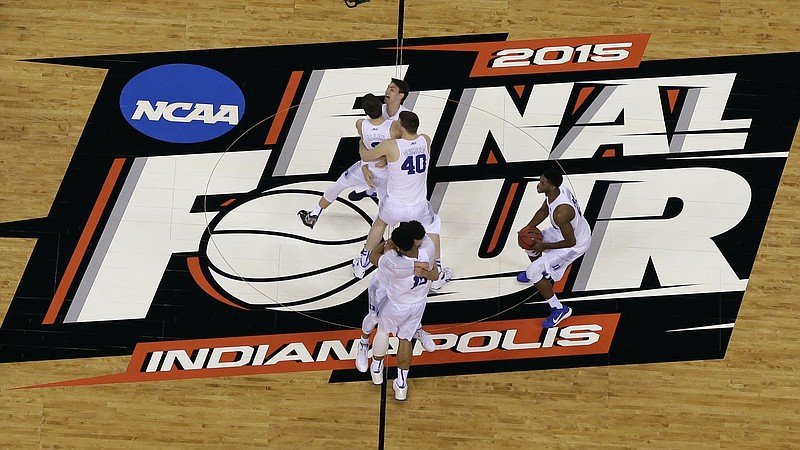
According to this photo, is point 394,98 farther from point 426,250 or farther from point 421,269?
point 421,269

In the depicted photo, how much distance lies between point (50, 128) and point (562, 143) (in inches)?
199

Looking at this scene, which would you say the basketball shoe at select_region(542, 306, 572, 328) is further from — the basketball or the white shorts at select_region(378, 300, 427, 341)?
the white shorts at select_region(378, 300, 427, 341)

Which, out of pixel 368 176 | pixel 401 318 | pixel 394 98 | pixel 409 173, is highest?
pixel 394 98

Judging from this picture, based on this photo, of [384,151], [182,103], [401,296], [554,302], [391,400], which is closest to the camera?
[401,296]

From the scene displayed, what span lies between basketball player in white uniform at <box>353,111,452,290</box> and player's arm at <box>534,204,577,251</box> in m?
1.05

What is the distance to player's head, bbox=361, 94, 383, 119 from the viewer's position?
727 cm

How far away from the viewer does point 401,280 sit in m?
6.85

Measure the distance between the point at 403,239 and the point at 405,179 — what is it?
0.99 metres

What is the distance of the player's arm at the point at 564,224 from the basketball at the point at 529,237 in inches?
4.8

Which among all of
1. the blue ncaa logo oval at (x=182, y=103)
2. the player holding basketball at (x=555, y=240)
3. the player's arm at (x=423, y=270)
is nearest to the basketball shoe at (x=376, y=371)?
the player's arm at (x=423, y=270)

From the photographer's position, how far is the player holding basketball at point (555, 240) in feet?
23.9

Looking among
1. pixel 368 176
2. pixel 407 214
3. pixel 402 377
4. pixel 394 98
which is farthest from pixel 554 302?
pixel 394 98

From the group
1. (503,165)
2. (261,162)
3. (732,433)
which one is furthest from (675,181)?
(261,162)

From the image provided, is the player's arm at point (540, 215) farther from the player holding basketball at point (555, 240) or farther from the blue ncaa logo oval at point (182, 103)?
the blue ncaa logo oval at point (182, 103)
